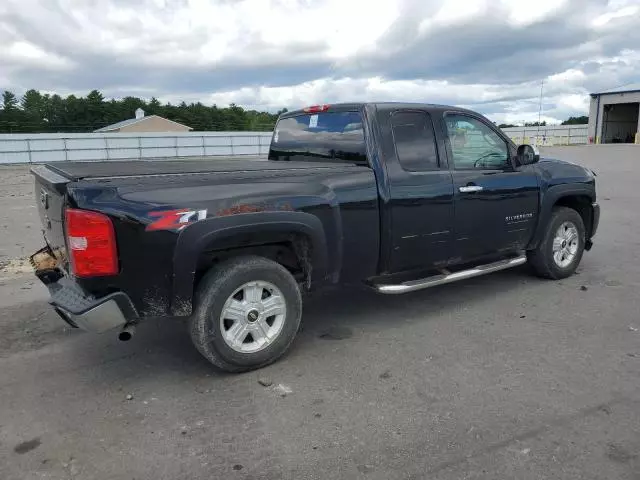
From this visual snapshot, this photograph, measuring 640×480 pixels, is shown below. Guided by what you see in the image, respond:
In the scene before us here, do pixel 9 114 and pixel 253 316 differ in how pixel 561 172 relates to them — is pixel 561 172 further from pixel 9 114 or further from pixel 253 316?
pixel 9 114

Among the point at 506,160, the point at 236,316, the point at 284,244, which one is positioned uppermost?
the point at 506,160

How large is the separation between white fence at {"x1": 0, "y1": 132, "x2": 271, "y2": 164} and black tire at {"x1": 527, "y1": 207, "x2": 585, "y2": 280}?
27.6m

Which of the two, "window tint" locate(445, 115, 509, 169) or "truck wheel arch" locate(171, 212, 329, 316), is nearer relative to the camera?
"truck wheel arch" locate(171, 212, 329, 316)

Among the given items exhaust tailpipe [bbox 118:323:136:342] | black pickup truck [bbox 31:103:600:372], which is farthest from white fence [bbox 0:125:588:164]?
exhaust tailpipe [bbox 118:323:136:342]

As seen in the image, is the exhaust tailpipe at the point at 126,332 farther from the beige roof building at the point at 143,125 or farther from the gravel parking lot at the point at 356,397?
the beige roof building at the point at 143,125

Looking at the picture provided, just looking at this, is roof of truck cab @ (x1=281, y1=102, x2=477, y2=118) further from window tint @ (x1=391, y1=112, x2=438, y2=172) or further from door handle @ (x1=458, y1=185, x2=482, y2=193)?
door handle @ (x1=458, y1=185, x2=482, y2=193)

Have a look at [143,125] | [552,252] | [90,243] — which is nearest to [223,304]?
[90,243]

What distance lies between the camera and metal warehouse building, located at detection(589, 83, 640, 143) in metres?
52.6

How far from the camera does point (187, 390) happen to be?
3.69m

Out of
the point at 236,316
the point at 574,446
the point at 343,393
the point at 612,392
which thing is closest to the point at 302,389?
the point at 343,393

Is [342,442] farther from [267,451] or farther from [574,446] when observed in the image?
[574,446]

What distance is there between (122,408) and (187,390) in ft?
1.41

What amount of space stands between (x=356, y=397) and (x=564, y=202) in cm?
392

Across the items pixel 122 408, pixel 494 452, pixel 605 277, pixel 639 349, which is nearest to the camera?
pixel 494 452
